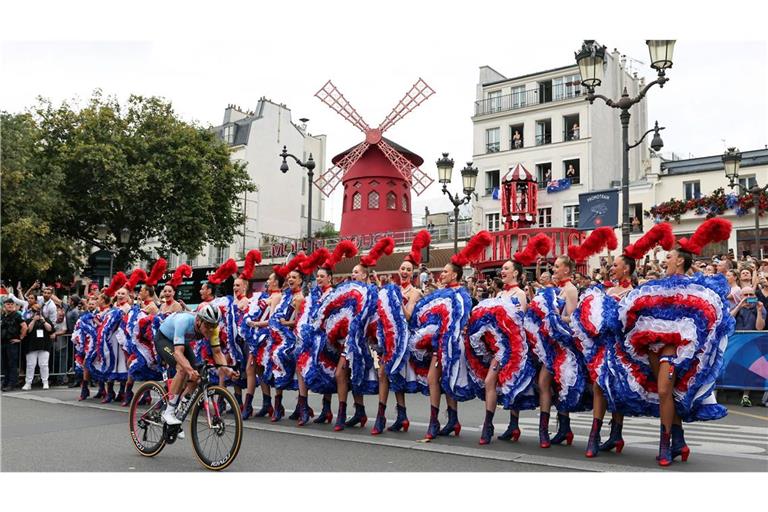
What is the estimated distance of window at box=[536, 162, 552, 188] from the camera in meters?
41.9

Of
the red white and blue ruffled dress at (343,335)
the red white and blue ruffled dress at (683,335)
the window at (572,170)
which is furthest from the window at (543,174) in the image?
the red white and blue ruffled dress at (683,335)

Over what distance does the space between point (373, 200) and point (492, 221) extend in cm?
777

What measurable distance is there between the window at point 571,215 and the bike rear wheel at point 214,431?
34.5 metres

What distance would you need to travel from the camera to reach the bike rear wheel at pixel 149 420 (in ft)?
25.9

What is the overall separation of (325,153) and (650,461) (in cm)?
6074

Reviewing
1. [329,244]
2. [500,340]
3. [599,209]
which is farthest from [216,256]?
[500,340]

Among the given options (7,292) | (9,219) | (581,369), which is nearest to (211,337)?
(581,369)

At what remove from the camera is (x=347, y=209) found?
46875 mm

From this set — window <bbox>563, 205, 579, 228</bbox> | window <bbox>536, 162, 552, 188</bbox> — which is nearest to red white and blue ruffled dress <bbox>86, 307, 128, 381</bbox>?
window <bbox>563, 205, 579, 228</bbox>

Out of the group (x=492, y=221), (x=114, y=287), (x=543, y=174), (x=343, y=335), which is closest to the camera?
(x=343, y=335)

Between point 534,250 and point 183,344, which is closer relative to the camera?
point 183,344

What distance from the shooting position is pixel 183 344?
7.66m

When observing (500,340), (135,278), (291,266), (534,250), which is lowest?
(500,340)

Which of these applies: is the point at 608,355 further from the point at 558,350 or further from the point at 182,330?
the point at 182,330
